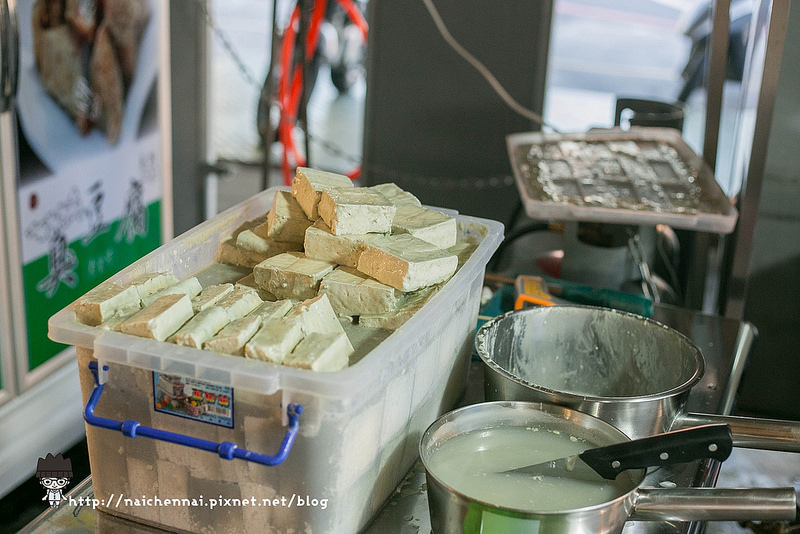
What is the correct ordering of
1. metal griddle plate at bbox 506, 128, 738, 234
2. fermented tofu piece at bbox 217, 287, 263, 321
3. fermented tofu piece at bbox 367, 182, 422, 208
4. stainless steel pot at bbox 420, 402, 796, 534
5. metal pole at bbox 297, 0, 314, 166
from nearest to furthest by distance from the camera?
stainless steel pot at bbox 420, 402, 796, 534, fermented tofu piece at bbox 217, 287, 263, 321, fermented tofu piece at bbox 367, 182, 422, 208, metal griddle plate at bbox 506, 128, 738, 234, metal pole at bbox 297, 0, 314, 166

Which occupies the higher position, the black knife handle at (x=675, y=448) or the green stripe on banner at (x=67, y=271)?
the black knife handle at (x=675, y=448)

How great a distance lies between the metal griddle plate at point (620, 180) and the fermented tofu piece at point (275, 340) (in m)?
0.87

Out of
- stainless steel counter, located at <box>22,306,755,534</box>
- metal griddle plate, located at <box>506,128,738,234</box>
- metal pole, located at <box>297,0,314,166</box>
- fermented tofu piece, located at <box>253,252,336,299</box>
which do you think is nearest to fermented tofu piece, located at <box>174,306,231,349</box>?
fermented tofu piece, located at <box>253,252,336,299</box>

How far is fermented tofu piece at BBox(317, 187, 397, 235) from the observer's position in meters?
1.04

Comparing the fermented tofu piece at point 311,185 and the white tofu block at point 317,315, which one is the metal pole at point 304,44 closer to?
the fermented tofu piece at point 311,185

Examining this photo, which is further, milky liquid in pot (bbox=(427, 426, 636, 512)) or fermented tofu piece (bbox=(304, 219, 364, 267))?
fermented tofu piece (bbox=(304, 219, 364, 267))

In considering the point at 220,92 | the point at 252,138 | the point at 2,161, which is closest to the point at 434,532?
the point at 2,161

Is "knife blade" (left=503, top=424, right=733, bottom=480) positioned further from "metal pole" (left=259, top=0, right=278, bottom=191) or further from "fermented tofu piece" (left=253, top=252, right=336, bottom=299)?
"metal pole" (left=259, top=0, right=278, bottom=191)

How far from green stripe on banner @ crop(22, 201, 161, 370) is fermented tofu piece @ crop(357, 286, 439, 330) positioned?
1.47 m

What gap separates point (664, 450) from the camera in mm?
852

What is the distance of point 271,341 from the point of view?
0.82 m

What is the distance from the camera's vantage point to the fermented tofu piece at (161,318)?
32.7 inches

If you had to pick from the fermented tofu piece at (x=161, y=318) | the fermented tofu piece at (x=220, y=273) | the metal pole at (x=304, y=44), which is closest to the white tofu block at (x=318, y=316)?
the fermented tofu piece at (x=161, y=318)

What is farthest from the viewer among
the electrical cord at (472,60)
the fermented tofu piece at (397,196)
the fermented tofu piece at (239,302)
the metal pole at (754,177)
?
the electrical cord at (472,60)
